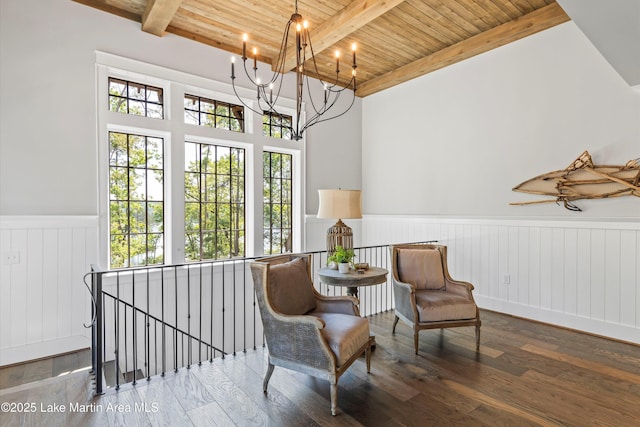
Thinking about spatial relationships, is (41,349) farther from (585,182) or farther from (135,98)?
(585,182)

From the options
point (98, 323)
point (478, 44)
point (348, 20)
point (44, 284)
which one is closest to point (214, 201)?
point (44, 284)

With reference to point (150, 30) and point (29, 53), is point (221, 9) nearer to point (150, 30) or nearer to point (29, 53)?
point (150, 30)

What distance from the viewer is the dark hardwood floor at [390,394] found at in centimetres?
206

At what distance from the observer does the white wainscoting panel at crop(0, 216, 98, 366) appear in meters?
3.06

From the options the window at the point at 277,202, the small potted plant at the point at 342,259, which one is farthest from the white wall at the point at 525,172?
the small potted plant at the point at 342,259

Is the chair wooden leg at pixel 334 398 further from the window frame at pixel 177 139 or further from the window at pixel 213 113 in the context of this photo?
the window at pixel 213 113

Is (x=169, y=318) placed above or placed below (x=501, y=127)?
below

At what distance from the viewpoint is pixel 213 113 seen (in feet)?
14.8

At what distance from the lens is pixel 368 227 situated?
5.94 meters

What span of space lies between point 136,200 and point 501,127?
4.51m

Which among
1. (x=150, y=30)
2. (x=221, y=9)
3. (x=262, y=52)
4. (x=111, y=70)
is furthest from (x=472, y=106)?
(x=111, y=70)

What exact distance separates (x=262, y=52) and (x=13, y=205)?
3364 mm

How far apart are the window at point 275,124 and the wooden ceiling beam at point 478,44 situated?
1593 mm

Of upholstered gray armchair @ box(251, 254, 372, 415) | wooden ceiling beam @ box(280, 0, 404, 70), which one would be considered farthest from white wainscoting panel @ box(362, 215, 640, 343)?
wooden ceiling beam @ box(280, 0, 404, 70)
